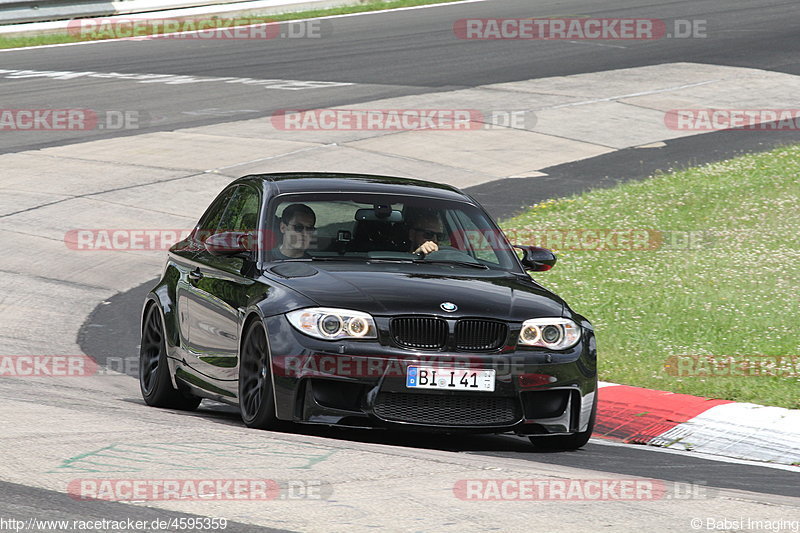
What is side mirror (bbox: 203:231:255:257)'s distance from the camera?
8516mm

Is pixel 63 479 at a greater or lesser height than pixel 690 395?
greater

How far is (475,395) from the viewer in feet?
25.0

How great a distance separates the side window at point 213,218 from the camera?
966 cm

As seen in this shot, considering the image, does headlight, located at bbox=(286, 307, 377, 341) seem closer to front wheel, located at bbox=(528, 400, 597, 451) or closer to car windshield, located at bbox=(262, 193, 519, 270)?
car windshield, located at bbox=(262, 193, 519, 270)

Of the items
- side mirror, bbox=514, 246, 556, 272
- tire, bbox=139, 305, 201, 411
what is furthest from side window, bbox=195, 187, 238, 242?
side mirror, bbox=514, 246, 556, 272

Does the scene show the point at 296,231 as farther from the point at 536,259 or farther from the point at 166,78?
the point at 166,78

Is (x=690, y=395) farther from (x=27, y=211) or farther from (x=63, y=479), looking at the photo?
(x=27, y=211)

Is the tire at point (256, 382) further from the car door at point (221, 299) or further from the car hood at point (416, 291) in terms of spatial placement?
the car hood at point (416, 291)

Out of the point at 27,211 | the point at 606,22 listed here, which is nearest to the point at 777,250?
the point at 27,211

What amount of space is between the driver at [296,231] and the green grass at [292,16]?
76.7 feet

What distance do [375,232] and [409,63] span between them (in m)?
20.1

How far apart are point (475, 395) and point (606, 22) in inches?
1035

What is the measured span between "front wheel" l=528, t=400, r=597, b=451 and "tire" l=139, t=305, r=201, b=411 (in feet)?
8.45

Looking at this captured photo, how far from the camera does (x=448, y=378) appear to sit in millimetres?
7547
